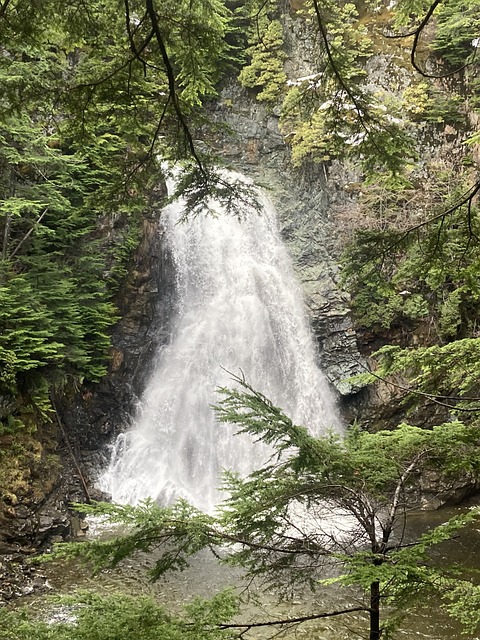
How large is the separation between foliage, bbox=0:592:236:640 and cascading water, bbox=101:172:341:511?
8594mm

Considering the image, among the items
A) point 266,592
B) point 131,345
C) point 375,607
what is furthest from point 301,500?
point 131,345

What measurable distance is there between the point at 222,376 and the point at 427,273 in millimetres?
10290

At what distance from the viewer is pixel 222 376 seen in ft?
45.0

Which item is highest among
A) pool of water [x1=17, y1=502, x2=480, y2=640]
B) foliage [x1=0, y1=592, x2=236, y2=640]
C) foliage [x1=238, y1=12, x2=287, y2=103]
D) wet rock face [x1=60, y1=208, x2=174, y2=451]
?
foliage [x1=238, y1=12, x2=287, y2=103]

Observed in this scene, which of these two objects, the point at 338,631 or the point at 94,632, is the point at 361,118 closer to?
the point at 94,632

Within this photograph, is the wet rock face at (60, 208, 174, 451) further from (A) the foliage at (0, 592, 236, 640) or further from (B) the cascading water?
(A) the foliage at (0, 592, 236, 640)

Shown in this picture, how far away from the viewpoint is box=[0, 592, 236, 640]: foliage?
2.22 meters

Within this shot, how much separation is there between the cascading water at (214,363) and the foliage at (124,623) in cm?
859

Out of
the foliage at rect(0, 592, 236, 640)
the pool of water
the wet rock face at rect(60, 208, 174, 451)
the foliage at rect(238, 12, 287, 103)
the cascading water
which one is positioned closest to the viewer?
the foliage at rect(0, 592, 236, 640)

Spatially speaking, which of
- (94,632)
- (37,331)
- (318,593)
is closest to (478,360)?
(94,632)

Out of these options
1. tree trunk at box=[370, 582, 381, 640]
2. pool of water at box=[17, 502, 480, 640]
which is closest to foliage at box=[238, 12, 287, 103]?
pool of water at box=[17, 502, 480, 640]

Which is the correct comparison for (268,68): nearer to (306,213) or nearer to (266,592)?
(306,213)

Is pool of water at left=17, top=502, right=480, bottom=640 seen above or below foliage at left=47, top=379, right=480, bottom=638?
below

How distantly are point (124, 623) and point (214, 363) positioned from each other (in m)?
11.5
